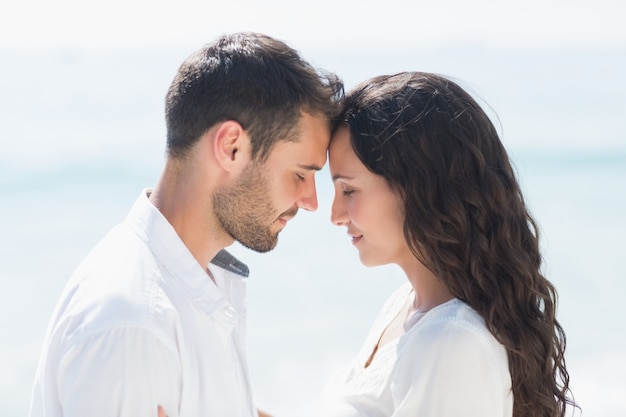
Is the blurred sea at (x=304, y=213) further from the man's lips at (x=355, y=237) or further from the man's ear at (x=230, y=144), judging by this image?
the man's ear at (x=230, y=144)

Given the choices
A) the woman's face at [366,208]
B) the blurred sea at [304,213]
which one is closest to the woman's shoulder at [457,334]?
the woman's face at [366,208]

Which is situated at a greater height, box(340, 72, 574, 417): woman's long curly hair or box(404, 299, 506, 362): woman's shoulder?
box(340, 72, 574, 417): woman's long curly hair

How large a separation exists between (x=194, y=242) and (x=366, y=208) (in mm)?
438

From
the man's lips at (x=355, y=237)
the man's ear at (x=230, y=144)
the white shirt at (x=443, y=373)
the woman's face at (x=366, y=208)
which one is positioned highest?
the man's ear at (x=230, y=144)

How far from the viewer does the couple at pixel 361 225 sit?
1852 millimetres

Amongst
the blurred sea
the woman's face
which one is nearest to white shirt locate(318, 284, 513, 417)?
the woman's face

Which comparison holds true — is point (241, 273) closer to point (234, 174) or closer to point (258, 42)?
point (234, 174)

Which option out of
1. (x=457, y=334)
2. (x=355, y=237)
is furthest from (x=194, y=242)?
(x=457, y=334)

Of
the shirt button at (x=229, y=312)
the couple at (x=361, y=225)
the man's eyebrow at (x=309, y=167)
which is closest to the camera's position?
the couple at (x=361, y=225)

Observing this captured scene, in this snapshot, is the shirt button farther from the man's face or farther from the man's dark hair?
the man's dark hair

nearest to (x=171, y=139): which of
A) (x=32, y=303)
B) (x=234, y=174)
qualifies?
(x=234, y=174)

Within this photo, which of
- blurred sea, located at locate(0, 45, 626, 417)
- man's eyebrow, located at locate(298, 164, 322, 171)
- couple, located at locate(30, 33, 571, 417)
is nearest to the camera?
couple, located at locate(30, 33, 571, 417)

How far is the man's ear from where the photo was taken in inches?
76.2

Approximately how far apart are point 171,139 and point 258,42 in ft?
0.97
